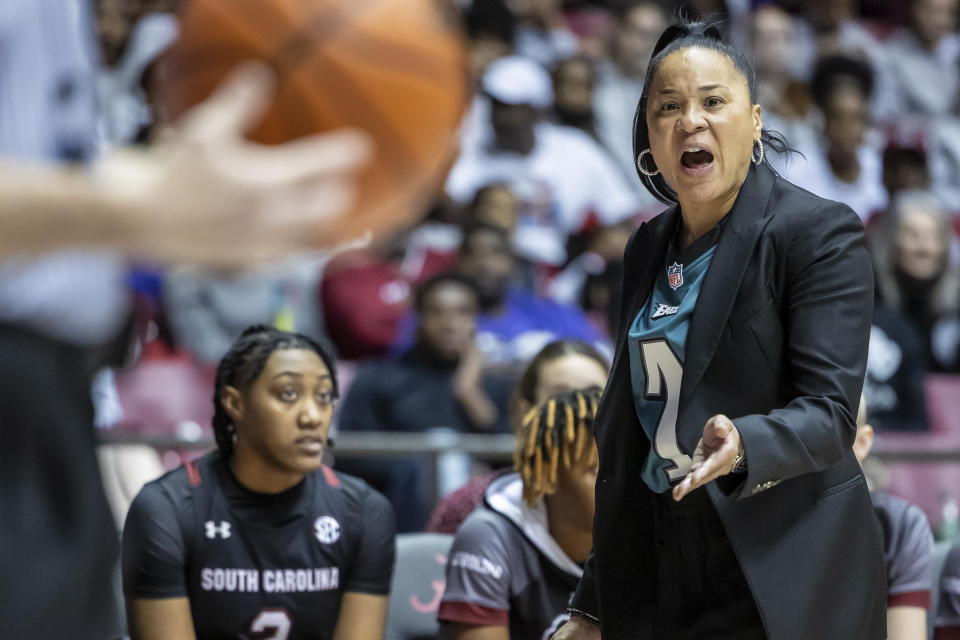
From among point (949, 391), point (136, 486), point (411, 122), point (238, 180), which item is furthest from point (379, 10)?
point (949, 391)

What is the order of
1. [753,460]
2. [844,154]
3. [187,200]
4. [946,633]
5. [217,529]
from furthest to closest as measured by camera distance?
[844,154]
[946,633]
[217,529]
[753,460]
[187,200]

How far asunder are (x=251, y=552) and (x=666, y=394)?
5.54ft

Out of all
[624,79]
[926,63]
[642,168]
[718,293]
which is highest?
[926,63]

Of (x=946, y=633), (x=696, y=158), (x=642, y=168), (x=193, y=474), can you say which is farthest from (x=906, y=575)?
(x=193, y=474)

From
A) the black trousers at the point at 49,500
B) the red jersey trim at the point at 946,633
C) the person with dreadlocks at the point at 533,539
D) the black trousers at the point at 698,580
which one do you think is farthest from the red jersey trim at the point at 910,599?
the black trousers at the point at 49,500

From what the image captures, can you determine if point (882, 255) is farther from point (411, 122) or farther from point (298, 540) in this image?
point (411, 122)

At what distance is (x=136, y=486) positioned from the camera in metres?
5.05

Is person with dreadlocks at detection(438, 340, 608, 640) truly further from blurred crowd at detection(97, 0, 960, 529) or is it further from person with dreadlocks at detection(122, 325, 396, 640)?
blurred crowd at detection(97, 0, 960, 529)

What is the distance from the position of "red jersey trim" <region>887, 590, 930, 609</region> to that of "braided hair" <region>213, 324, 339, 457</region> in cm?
166

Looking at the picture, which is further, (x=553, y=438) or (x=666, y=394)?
(x=553, y=438)

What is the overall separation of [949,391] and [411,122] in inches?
195

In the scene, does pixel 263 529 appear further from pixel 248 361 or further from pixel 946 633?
pixel 946 633

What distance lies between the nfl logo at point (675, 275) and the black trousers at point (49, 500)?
1.19 metres

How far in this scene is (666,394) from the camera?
8.21 feet
